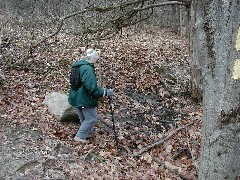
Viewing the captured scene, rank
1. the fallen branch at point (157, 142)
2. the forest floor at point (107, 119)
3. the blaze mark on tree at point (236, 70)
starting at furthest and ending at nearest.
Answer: the fallen branch at point (157, 142) → the forest floor at point (107, 119) → the blaze mark on tree at point (236, 70)

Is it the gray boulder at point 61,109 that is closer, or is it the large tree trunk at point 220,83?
the large tree trunk at point 220,83

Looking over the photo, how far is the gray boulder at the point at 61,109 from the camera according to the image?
8367 mm

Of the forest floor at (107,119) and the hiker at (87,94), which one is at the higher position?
the hiker at (87,94)

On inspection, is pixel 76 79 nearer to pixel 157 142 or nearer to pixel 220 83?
pixel 157 142

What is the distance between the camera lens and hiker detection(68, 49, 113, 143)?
7.07 metres

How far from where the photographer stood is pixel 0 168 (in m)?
5.95

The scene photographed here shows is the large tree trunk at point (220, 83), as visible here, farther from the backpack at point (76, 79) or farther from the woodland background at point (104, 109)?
the backpack at point (76, 79)

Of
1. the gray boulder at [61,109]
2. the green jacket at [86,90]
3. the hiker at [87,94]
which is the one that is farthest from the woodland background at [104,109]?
the green jacket at [86,90]

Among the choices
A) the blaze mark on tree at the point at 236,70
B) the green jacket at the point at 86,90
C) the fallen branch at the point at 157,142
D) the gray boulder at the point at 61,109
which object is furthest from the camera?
the gray boulder at the point at 61,109

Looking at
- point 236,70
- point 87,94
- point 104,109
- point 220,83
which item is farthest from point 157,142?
point 236,70

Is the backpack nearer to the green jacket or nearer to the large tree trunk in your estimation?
the green jacket

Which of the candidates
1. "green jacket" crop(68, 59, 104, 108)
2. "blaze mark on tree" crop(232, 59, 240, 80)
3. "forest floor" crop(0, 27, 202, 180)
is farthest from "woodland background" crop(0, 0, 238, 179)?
"blaze mark on tree" crop(232, 59, 240, 80)

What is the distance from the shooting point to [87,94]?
7289mm

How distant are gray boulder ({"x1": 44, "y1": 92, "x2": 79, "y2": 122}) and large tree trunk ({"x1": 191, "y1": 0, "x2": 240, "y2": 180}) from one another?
5182 millimetres
